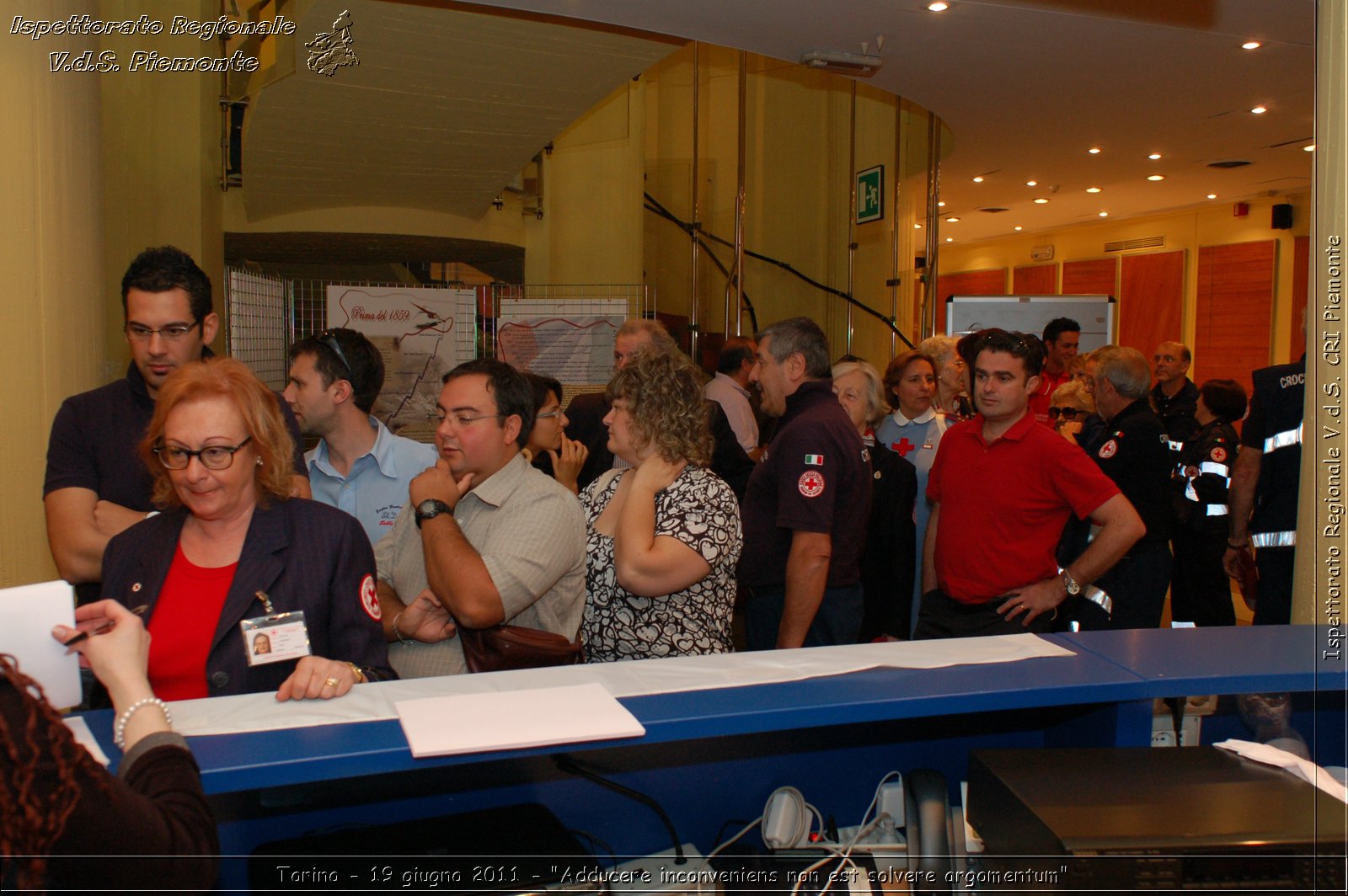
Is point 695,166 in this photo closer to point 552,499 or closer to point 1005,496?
point 1005,496

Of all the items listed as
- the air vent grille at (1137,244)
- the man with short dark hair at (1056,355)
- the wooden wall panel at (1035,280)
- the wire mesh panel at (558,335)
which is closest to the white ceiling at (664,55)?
the wire mesh panel at (558,335)

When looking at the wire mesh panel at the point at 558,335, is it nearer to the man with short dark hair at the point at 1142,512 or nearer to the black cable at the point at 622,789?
the man with short dark hair at the point at 1142,512

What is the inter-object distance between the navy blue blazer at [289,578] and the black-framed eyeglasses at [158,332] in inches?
Answer: 28.0

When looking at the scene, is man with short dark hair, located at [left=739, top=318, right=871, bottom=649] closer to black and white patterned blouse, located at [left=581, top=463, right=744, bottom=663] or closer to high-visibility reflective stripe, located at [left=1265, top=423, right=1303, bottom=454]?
black and white patterned blouse, located at [left=581, top=463, right=744, bottom=663]

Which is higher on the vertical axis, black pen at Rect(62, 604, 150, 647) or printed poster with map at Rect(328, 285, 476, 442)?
printed poster with map at Rect(328, 285, 476, 442)

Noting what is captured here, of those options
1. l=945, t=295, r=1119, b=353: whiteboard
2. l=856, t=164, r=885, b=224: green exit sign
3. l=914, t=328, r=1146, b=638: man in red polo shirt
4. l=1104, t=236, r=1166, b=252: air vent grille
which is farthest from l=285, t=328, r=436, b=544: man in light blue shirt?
l=1104, t=236, r=1166, b=252: air vent grille

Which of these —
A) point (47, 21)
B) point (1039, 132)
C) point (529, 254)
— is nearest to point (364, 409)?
point (47, 21)

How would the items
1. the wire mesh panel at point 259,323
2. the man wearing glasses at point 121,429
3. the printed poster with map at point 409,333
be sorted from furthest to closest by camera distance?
the printed poster with map at point 409,333, the wire mesh panel at point 259,323, the man wearing glasses at point 121,429

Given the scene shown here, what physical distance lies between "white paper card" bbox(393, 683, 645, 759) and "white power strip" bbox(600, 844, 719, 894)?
0.25 meters

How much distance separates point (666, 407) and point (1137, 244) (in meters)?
12.9

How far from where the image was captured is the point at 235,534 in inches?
73.0

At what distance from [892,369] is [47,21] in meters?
3.54

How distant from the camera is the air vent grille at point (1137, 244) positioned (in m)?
13.0

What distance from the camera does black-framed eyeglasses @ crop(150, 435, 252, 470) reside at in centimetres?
178
